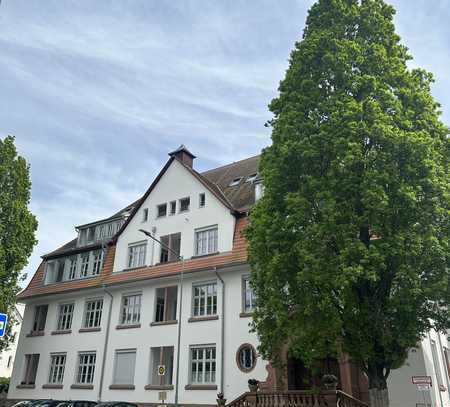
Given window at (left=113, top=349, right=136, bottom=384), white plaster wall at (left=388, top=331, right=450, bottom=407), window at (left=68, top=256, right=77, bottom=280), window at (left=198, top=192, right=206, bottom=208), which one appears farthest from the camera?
window at (left=68, top=256, right=77, bottom=280)

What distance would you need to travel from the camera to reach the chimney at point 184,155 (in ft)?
91.8

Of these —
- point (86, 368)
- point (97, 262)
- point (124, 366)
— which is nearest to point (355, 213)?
point (124, 366)

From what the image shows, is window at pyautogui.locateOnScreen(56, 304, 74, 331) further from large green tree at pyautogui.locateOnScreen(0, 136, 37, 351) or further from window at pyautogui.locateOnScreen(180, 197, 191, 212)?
window at pyautogui.locateOnScreen(180, 197, 191, 212)

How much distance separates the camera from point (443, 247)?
11.1 meters

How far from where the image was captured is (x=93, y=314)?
26.6 m

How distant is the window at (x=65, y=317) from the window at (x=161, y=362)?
738 cm

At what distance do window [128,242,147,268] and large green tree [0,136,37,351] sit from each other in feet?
21.2

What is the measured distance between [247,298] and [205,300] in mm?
2527

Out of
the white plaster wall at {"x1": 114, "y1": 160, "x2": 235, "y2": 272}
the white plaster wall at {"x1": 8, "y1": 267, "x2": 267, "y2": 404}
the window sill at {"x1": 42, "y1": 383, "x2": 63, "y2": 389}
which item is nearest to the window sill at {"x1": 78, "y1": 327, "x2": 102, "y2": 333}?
the white plaster wall at {"x1": 8, "y1": 267, "x2": 267, "y2": 404}

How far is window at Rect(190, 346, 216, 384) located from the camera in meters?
20.5

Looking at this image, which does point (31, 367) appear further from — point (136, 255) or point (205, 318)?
point (205, 318)

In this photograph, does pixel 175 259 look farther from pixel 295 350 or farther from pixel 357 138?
pixel 357 138

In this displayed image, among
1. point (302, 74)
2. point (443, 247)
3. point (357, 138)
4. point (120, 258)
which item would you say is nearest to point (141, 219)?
point (120, 258)

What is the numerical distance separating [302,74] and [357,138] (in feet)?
11.6
